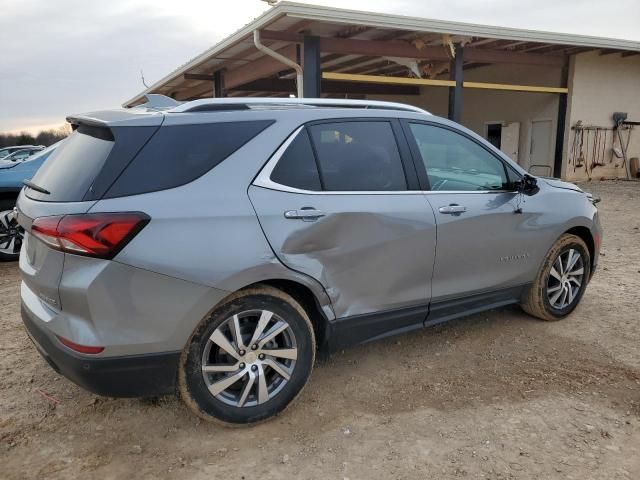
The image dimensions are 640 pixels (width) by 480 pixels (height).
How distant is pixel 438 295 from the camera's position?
3.43m

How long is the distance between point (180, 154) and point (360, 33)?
917 centimetres

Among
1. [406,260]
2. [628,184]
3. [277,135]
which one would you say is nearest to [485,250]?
[406,260]

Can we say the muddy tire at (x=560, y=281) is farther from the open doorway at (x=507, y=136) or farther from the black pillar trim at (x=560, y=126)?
the open doorway at (x=507, y=136)

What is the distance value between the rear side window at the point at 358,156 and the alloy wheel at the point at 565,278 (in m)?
1.82

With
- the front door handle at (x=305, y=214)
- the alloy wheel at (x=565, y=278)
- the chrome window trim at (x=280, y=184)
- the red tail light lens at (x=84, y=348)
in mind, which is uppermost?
the chrome window trim at (x=280, y=184)

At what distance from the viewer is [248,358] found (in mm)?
2703

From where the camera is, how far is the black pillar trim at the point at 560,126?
14805 mm

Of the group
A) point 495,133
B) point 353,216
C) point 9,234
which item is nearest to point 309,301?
point 353,216

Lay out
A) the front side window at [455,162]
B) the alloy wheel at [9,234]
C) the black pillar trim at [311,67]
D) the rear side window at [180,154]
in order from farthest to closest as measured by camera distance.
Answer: the black pillar trim at [311,67] < the alloy wheel at [9,234] < the front side window at [455,162] < the rear side window at [180,154]

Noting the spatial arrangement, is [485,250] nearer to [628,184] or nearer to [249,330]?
[249,330]

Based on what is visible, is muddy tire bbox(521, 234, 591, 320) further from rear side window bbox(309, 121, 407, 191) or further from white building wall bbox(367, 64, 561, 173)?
white building wall bbox(367, 64, 561, 173)

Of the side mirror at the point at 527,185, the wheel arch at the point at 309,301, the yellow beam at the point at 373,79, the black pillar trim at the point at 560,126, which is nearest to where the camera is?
the wheel arch at the point at 309,301

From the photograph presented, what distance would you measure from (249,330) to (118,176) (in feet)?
3.40

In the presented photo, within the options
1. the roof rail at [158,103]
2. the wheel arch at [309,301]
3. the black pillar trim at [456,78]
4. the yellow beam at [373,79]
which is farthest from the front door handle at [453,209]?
the black pillar trim at [456,78]
